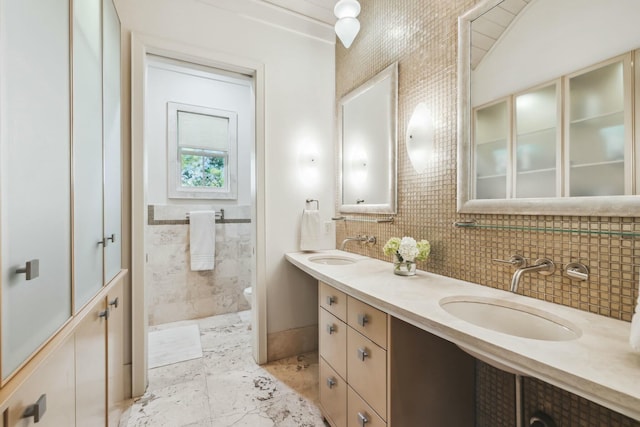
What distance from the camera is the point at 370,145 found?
6.95 feet

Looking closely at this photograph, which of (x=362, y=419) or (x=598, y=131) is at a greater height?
(x=598, y=131)

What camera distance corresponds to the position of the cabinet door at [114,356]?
1339mm

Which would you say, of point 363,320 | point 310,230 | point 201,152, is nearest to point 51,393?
point 363,320

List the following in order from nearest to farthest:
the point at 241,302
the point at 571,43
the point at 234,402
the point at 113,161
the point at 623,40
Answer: the point at 623,40, the point at 571,43, the point at 113,161, the point at 234,402, the point at 241,302

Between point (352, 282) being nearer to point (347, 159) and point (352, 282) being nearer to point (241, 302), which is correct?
point (347, 159)

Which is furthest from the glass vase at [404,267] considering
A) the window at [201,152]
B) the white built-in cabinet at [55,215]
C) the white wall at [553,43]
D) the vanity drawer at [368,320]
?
the window at [201,152]

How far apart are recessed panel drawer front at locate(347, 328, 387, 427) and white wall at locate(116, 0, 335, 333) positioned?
1.07 metres

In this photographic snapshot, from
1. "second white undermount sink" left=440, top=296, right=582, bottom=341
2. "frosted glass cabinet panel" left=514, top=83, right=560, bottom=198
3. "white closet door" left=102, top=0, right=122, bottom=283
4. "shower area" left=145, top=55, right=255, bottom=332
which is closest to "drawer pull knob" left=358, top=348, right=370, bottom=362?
"second white undermount sink" left=440, top=296, right=582, bottom=341

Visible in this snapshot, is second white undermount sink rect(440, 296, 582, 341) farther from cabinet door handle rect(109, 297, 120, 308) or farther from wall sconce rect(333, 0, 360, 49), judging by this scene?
wall sconce rect(333, 0, 360, 49)

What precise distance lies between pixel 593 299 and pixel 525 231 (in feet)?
1.03

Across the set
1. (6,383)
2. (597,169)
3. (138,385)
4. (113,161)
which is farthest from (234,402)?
(597,169)

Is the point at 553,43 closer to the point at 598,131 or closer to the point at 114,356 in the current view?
the point at 598,131

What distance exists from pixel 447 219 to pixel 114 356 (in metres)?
1.91

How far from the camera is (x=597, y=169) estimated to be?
95 cm
